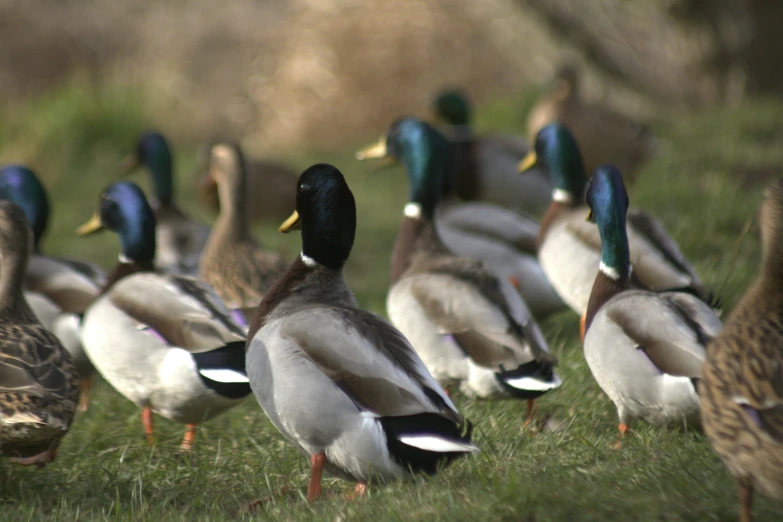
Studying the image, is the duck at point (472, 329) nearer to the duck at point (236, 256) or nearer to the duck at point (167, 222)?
the duck at point (236, 256)

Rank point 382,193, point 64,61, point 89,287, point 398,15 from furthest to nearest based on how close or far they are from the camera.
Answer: point 64,61
point 398,15
point 382,193
point 89,287

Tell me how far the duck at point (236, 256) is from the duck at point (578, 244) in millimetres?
1316

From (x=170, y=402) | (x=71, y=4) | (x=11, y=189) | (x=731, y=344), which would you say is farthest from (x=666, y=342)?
(x=71, y=4)

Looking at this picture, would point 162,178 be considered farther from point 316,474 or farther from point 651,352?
point 651,352

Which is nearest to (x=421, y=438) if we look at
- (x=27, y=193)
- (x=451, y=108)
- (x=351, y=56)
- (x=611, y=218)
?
(x=611, y=218)

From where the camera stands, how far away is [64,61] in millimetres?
17219

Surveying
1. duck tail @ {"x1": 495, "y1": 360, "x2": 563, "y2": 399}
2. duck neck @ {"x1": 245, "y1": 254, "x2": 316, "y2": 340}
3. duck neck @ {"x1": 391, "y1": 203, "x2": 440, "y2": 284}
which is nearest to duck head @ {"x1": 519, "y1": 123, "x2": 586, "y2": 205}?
duck neck @ {"x1": 391, "y1": 203, "x2": 440, "y2": 284}

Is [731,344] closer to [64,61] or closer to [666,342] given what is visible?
[666,342]

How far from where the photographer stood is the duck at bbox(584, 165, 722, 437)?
3322mm

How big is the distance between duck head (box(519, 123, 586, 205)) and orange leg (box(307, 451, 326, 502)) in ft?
9.84

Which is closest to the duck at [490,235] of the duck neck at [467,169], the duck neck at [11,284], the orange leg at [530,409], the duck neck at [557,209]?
the duck neck at [557,209]

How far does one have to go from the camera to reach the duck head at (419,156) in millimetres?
5531

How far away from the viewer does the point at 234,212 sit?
5746 mm

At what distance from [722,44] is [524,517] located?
8524 millimetres
